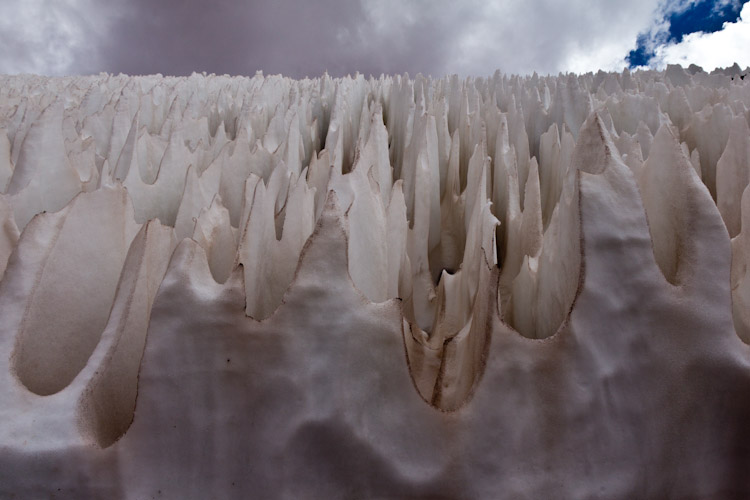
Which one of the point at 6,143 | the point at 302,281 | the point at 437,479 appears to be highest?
the point at 6,143

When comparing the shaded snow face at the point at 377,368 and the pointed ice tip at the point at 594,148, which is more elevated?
the pointed ice tip at the point at 594,148

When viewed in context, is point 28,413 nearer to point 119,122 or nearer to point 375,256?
point 375,256

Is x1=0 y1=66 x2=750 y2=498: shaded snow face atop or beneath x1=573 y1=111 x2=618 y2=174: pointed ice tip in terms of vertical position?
beneath

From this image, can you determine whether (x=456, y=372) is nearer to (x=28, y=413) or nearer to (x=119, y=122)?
(x=28, y=413)

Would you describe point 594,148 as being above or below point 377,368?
above

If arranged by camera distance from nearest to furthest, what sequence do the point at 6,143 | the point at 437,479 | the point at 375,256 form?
the point at 437,479
the point at 375,256
the point at 6,143

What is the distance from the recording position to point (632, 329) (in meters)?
0.31

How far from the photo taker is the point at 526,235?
19.0 inches

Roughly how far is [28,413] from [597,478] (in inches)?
14.7

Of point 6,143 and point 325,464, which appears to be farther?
point 6,143

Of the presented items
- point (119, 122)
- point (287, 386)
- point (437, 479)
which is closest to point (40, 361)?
point (287, 386)

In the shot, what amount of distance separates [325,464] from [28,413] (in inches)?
7.8

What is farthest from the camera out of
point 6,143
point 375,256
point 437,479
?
point 6,143

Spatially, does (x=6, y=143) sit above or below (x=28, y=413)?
above
